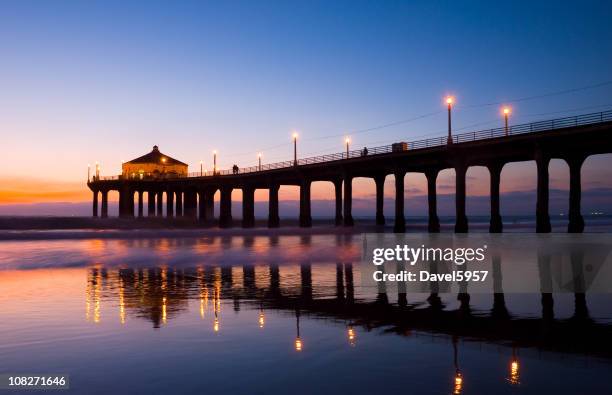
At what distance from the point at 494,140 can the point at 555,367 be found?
4577 centimetres

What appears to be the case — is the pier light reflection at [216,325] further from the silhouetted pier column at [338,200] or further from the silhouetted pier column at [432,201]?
the silhouetted pier column at [338,200]

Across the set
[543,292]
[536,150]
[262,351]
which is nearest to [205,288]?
[262,351]

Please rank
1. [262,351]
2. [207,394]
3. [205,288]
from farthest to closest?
[205,288] → [262,351] → [207,394]

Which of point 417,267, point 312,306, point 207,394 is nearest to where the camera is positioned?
point 207,394

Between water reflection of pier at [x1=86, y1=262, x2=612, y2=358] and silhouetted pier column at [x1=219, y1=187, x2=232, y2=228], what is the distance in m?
77.3

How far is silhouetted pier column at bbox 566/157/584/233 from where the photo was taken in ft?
169

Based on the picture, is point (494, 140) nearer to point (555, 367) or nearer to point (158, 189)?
point (555, 367)

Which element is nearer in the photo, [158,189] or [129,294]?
[129,294]

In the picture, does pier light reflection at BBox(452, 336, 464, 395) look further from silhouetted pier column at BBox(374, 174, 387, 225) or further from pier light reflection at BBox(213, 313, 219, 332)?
silhouetted pier column at BBox(374, 174, 387, 225)

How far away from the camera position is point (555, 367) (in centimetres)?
827

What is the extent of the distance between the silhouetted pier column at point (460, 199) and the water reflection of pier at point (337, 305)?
35.3 meters

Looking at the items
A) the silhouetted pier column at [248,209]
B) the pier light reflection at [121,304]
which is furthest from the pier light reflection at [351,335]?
the silhouetted pier column at [248,209]

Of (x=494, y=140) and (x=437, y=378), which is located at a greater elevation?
(x=494, y=140)

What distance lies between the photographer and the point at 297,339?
33.6 ft
